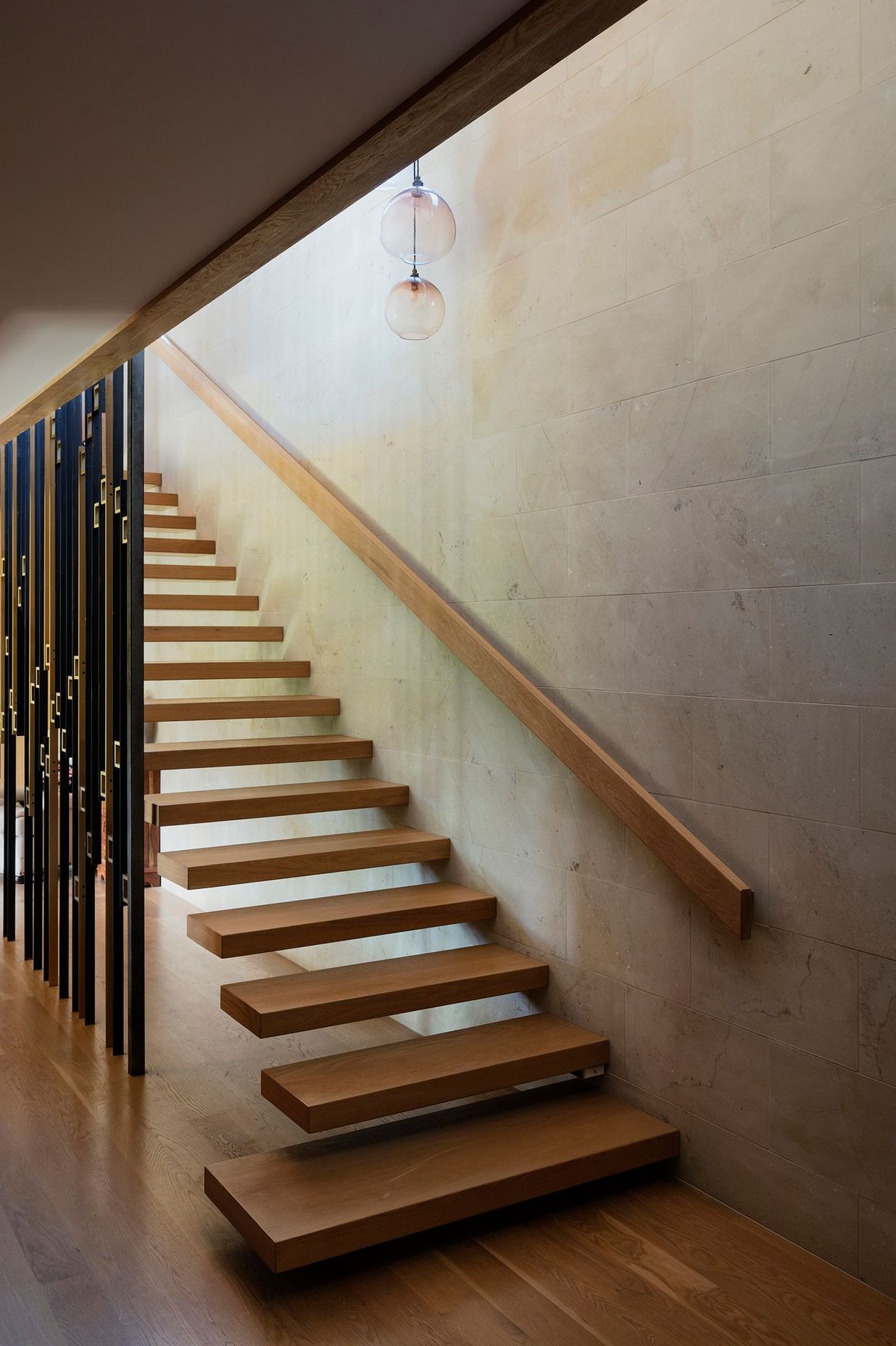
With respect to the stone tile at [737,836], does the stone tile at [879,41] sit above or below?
above

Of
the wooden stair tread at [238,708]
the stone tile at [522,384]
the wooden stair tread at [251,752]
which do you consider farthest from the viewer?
the wooden stair tread at [238,708]

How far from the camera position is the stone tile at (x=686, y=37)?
269 centimetres

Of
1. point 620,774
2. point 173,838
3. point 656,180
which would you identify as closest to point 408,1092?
point 620,774

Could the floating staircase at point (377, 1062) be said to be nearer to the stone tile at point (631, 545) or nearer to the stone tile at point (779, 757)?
the stone tile at point (779, 757)

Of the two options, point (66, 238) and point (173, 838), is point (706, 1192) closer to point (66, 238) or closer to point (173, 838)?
point (66, 238)

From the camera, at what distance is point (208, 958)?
16.1 ft

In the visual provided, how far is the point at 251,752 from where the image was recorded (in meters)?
4.05

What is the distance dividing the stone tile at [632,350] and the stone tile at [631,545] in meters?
0.31

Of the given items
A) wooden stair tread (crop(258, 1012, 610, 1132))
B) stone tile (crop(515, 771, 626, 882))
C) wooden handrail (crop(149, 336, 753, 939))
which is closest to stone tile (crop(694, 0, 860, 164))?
wooden handrail (crop(149, 336, 753, 939))

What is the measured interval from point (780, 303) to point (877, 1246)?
213 cm

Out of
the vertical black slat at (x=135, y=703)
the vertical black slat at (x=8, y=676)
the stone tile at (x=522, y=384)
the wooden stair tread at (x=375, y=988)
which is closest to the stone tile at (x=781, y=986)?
the wooden stair tread at (x=375, y=988)

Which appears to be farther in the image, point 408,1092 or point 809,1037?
point 408,1092

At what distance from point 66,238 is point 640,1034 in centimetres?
244

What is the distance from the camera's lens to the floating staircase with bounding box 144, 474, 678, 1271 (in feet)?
8.32
